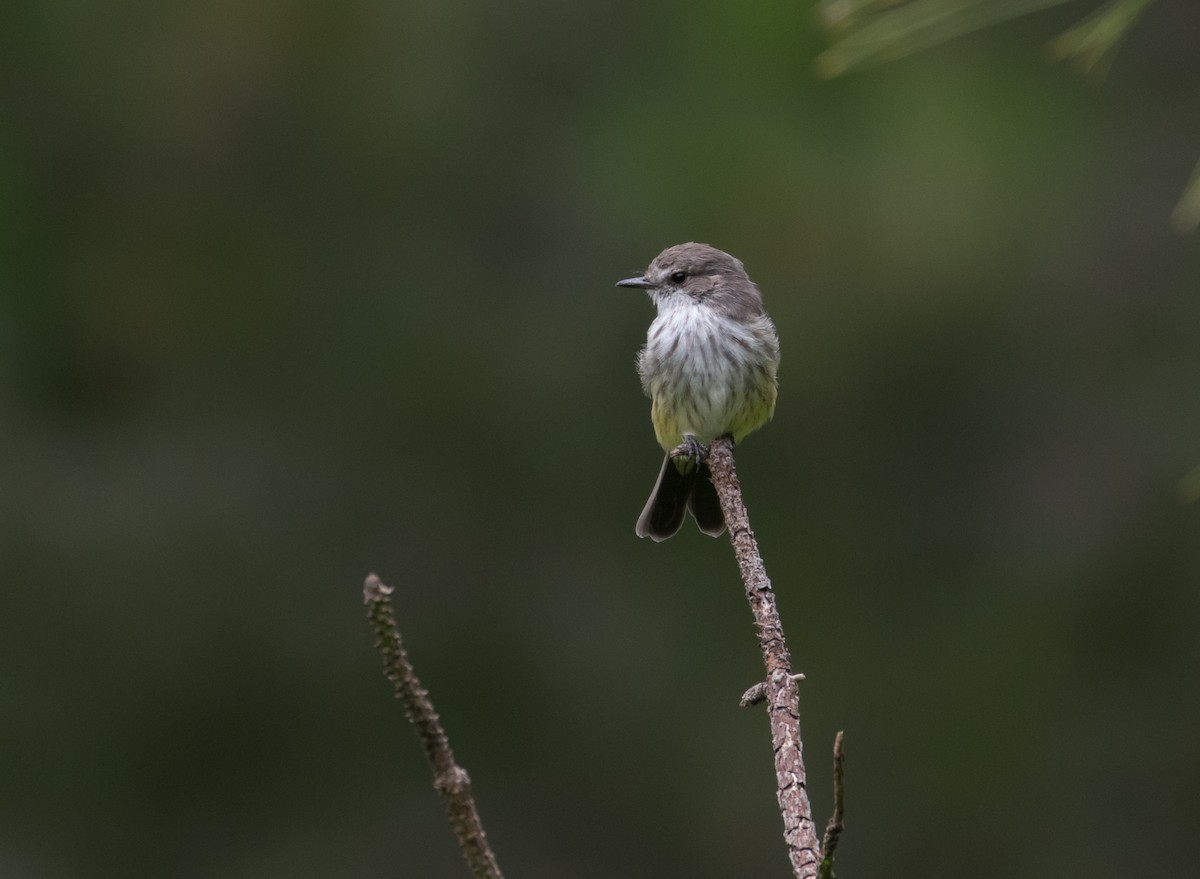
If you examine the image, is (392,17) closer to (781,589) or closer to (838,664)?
(781,589)

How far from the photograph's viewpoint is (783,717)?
185 centimetres

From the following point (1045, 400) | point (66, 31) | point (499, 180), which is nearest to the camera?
point (66, 31)

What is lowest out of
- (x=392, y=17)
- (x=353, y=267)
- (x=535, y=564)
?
(x=535, y=564)

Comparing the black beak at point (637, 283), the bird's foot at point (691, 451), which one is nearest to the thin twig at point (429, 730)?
the bird's foot at point (691, 451)

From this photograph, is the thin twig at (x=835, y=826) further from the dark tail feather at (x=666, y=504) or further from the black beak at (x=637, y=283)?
the black beak at (x=637, y=283)

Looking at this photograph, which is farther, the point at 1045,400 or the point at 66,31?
the point at 1045,400

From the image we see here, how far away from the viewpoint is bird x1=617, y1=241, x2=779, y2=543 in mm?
4297

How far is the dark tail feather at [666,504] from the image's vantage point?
434cm

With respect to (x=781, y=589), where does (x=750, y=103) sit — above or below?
above

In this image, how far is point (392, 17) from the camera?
15.5ft

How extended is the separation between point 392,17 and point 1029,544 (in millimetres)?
2649

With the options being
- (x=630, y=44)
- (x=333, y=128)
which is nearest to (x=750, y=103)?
(x=630, y=44)

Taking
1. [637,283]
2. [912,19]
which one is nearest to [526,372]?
[637,283]

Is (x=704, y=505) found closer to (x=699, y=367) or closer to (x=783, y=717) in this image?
(x=699, y=367)
